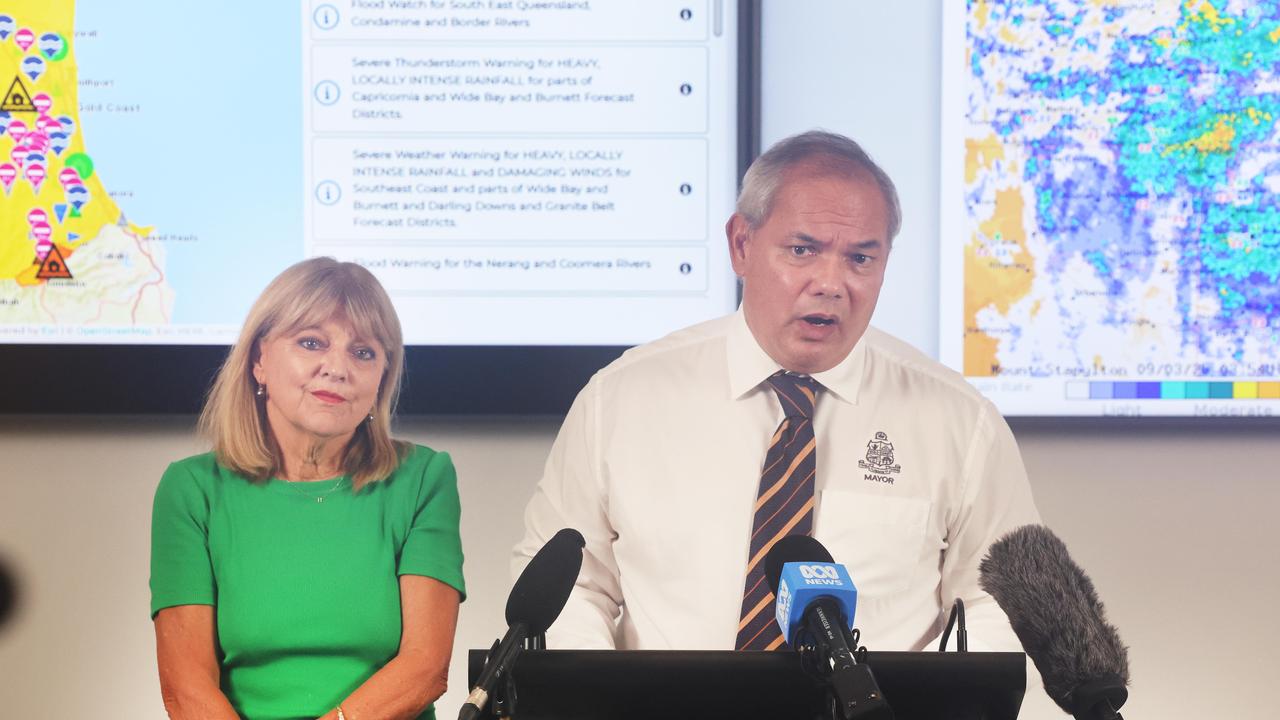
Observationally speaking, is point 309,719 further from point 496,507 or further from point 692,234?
point 692,234

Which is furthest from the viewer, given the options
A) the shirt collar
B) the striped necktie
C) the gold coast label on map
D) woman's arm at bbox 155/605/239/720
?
the gold coast label on map

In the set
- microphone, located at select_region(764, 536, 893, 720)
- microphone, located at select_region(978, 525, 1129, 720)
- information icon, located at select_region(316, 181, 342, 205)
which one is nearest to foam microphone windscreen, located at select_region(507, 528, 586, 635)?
microphone, located at select_region(764, 536, 893, 720)

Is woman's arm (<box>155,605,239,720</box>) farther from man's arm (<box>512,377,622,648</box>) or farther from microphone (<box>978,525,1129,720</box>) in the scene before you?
microphone (<box>978,525,1129,720</box>)

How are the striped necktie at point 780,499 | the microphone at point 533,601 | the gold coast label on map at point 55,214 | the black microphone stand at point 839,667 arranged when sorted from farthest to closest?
the gold coast label on map at point 55,214 < the striped necktie at point 780,499 < the microphone at point 533,601 < the black microphone stand at point 839,667

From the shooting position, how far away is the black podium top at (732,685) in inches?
34.7

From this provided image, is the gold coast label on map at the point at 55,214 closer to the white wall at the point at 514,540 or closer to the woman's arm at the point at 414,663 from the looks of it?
the white wall at the point at 514,540

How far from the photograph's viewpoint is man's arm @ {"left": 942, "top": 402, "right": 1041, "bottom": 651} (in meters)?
1.83

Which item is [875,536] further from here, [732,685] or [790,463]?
[732,685]

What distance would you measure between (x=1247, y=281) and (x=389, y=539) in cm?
185

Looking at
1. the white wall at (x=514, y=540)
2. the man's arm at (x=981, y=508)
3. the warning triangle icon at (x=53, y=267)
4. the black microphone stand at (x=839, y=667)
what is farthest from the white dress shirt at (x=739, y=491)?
the warning triangle icon at (x=53, y=267)

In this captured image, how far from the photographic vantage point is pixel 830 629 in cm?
84

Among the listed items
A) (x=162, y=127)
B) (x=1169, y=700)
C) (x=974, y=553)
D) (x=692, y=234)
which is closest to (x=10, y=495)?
(x=162, y=127)

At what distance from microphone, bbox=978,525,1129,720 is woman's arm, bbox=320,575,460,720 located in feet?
3.37

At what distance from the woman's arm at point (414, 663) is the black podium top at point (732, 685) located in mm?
889
